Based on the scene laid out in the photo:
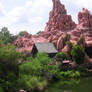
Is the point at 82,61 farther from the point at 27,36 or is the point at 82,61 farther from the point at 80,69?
the point at 27,36

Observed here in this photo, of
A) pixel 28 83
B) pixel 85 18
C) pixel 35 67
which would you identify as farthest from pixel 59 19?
pixel 28 83

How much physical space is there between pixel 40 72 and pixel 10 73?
747 centimetres

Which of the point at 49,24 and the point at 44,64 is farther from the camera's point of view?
the point at 49,24

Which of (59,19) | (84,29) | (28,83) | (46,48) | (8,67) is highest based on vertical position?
(59,19)

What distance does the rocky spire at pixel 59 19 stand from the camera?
4931 cm

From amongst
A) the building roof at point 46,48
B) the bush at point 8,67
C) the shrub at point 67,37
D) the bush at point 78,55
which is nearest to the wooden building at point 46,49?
the building roof at point 46,48

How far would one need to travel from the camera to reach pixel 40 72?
2316 cm

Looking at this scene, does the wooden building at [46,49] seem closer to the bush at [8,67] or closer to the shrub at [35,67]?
the shrub at [35,67]

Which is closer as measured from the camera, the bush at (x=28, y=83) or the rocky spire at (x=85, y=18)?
the bush at (x=28, y=83)

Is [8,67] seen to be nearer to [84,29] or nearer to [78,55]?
[78,55]

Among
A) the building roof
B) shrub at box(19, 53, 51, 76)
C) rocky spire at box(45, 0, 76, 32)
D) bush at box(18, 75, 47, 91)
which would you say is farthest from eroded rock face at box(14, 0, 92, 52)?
bush at box(18, 75, 47, 91)

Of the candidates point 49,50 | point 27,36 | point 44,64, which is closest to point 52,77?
point 44,64

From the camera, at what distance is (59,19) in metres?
50.2

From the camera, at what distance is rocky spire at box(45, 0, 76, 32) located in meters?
49.3
